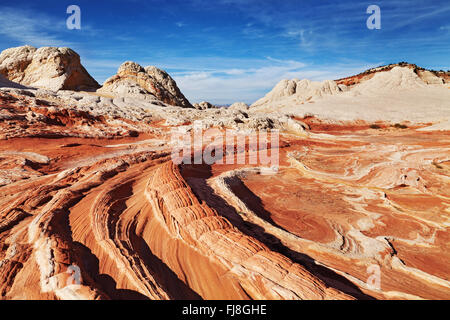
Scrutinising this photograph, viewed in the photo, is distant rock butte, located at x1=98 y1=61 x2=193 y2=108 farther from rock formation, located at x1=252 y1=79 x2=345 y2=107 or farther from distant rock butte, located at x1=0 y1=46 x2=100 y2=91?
rock formation, located at x1=252 y1=79 x2=345 y2=107

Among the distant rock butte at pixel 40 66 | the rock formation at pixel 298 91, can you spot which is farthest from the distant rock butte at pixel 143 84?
the rock formation at pixel 298 91

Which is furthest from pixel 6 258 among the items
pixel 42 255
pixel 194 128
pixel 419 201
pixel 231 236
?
pixel 194 128

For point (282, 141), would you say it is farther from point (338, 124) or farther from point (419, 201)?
point (338, 124)

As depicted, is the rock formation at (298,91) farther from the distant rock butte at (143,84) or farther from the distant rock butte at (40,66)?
the distant rock butte at (40,66)

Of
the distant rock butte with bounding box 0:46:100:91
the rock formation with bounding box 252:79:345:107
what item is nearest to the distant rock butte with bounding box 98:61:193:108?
the distant rock butte with bounding box 0:46:100:91

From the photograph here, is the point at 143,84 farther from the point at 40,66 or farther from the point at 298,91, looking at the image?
the point at 298,91

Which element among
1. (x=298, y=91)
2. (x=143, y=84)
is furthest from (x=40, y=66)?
(x=298, y=91)
